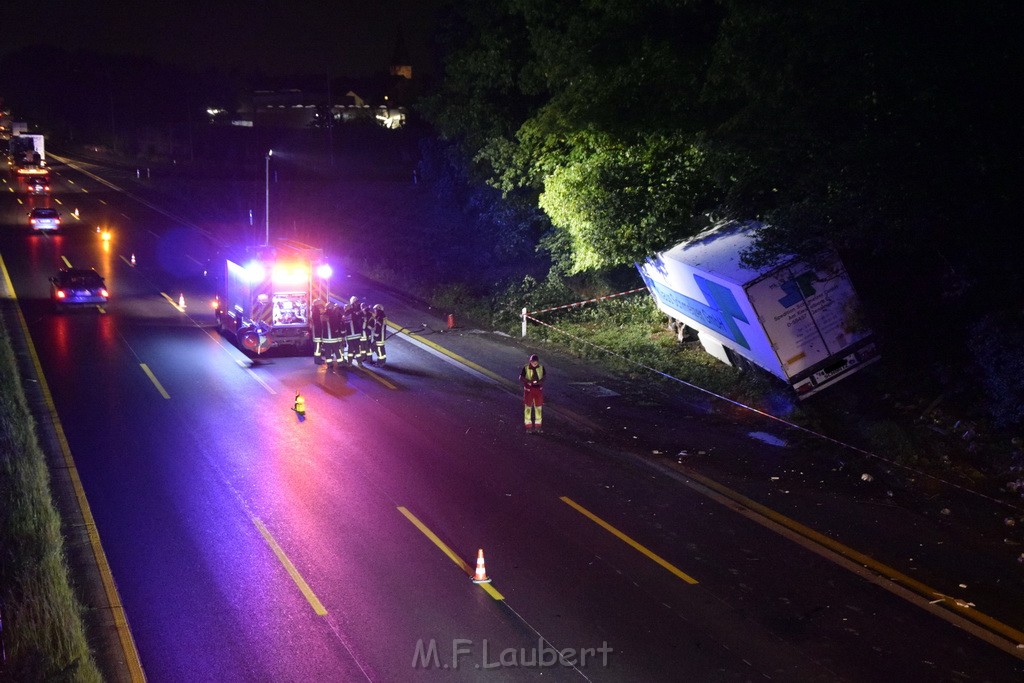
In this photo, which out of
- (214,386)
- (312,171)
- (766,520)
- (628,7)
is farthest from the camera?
(312,171)

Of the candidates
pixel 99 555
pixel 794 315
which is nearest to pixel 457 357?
pixel 794 315

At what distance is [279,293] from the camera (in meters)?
22.2

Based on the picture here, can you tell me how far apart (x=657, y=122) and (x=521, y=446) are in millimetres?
9635

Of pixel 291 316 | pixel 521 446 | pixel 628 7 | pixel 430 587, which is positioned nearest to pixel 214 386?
pixel 291 316

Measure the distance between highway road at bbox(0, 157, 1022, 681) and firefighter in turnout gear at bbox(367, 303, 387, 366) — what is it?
69.2 inches

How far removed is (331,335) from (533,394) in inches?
255

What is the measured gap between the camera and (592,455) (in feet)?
49.7

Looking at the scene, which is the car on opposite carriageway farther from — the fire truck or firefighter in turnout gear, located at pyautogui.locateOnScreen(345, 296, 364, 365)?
firefighter in turnout gear, located at pyautogui.locateOnScreen(345, 296, 364, 365)

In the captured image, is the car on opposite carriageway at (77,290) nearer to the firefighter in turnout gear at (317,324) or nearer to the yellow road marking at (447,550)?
the firefighter in turnout gear at (317,324)

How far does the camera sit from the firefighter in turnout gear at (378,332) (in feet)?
69.7

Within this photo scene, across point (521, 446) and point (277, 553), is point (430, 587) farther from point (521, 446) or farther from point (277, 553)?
point (521, 446)

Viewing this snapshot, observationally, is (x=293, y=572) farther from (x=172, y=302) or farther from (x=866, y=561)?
(x=172, y=302)

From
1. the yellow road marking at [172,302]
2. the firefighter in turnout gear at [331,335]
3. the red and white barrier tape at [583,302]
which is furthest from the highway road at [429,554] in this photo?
the yellow road marking at [172,302]

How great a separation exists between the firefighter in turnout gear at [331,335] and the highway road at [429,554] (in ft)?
4.68
